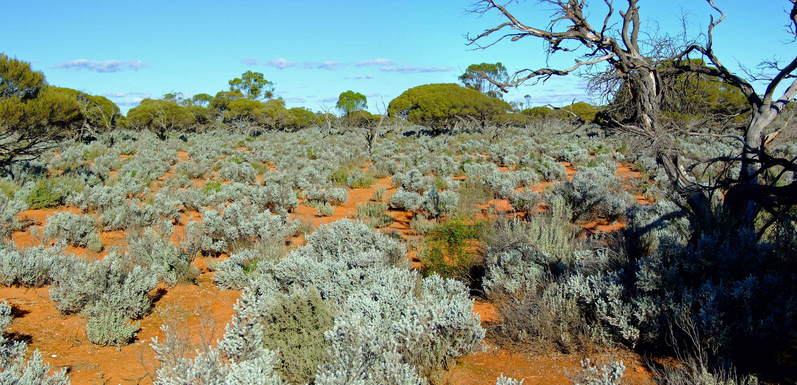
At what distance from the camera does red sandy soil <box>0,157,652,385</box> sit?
3.92m

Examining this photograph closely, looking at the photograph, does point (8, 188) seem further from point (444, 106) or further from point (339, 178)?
point (444, 106)

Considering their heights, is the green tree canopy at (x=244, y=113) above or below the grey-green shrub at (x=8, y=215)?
above

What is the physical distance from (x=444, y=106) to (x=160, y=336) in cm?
3442

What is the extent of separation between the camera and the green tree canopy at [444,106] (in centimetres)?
3791

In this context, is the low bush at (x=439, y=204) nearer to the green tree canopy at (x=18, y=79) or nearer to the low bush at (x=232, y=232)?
the low bush at (x=232, y=232)

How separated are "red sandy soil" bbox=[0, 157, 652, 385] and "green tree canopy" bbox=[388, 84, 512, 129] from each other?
105 feet

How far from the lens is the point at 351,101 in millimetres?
61031

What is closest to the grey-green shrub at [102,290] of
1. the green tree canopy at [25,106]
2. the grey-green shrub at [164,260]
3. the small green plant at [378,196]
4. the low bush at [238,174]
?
the grey-green shrub at [164,260]

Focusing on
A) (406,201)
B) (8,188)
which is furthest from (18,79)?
(406,201)

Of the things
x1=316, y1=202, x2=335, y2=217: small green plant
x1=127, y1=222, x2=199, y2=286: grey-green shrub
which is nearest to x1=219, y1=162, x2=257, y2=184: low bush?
x1=316, y1=202, x2=335, y2=217: small green plant

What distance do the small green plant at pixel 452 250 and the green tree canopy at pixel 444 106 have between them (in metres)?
29.8

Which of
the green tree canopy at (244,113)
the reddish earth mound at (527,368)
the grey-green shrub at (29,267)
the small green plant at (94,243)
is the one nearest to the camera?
the reddish earth mound at (527,368)

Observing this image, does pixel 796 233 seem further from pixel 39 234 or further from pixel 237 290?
pixel 39 234

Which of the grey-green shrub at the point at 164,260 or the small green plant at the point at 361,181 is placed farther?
the small green plant at the point at 361,181
